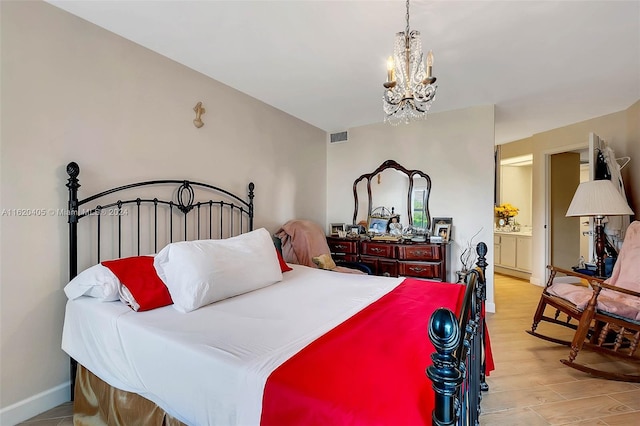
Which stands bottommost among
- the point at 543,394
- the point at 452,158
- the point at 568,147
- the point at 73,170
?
the point at 543,394

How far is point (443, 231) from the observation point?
12.4 feet

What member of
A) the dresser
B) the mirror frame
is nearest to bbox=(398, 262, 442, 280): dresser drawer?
the dresser

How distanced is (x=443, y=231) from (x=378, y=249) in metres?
0.81

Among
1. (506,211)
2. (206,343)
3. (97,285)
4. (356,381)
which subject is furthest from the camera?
(506,211)

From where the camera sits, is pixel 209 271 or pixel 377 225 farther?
pixel 377 225

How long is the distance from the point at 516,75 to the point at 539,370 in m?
2.48

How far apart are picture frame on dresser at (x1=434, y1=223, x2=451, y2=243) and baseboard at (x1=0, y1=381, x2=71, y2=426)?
3.59 metres

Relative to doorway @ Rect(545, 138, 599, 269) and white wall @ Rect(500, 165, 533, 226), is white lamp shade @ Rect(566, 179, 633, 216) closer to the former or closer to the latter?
doorway @ Rect(545, 138, 599, 269)

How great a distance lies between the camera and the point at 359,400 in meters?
0.86

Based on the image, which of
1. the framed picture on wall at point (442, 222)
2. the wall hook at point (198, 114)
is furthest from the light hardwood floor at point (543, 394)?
the wall hook at point (198, 114)

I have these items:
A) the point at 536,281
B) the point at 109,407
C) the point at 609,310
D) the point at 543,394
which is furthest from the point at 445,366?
the point at 536,281

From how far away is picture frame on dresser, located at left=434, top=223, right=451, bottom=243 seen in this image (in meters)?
3.71

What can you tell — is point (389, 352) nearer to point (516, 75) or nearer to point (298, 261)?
point (298, 261)

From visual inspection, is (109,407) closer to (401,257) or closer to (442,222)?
(401,257)
